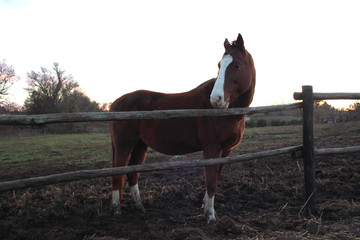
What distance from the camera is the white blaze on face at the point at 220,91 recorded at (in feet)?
9.64

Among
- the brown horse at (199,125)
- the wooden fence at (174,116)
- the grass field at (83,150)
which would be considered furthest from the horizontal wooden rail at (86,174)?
the grass field at (83,150)

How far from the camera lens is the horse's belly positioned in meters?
3.61

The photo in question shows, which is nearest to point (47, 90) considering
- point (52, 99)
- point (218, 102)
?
point (52, 99)

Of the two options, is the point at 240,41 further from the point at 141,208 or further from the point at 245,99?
the point at 141,208

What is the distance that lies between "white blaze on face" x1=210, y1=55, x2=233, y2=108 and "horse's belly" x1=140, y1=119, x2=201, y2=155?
0.72m

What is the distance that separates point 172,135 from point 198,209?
1219 mm

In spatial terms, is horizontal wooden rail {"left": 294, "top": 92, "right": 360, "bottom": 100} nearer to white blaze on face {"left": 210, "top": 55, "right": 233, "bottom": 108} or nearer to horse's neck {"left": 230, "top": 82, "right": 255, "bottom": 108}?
horse's neck {"left": 230, "top": 82, "right": 255, "bottom": 108}

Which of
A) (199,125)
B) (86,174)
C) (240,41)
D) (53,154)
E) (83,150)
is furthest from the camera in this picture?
(83,150)

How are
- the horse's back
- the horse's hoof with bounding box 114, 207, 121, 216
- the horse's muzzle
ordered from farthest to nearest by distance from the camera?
the horse's back < the horse's hoof with bounding box 114, 207, 121, 216 < the horse's muzzle

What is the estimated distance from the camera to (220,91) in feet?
9.78

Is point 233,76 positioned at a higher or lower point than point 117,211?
higher

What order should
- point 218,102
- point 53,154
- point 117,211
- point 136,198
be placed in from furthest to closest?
point 53,154 → point 136,198 → point 117,211 → point 218,102

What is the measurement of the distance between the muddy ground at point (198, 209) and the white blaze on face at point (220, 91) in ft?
4.76

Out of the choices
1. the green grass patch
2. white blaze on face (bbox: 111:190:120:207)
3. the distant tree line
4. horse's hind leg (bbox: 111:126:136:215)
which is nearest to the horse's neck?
horse's hind leg (bbox: 111:126:136:215)
